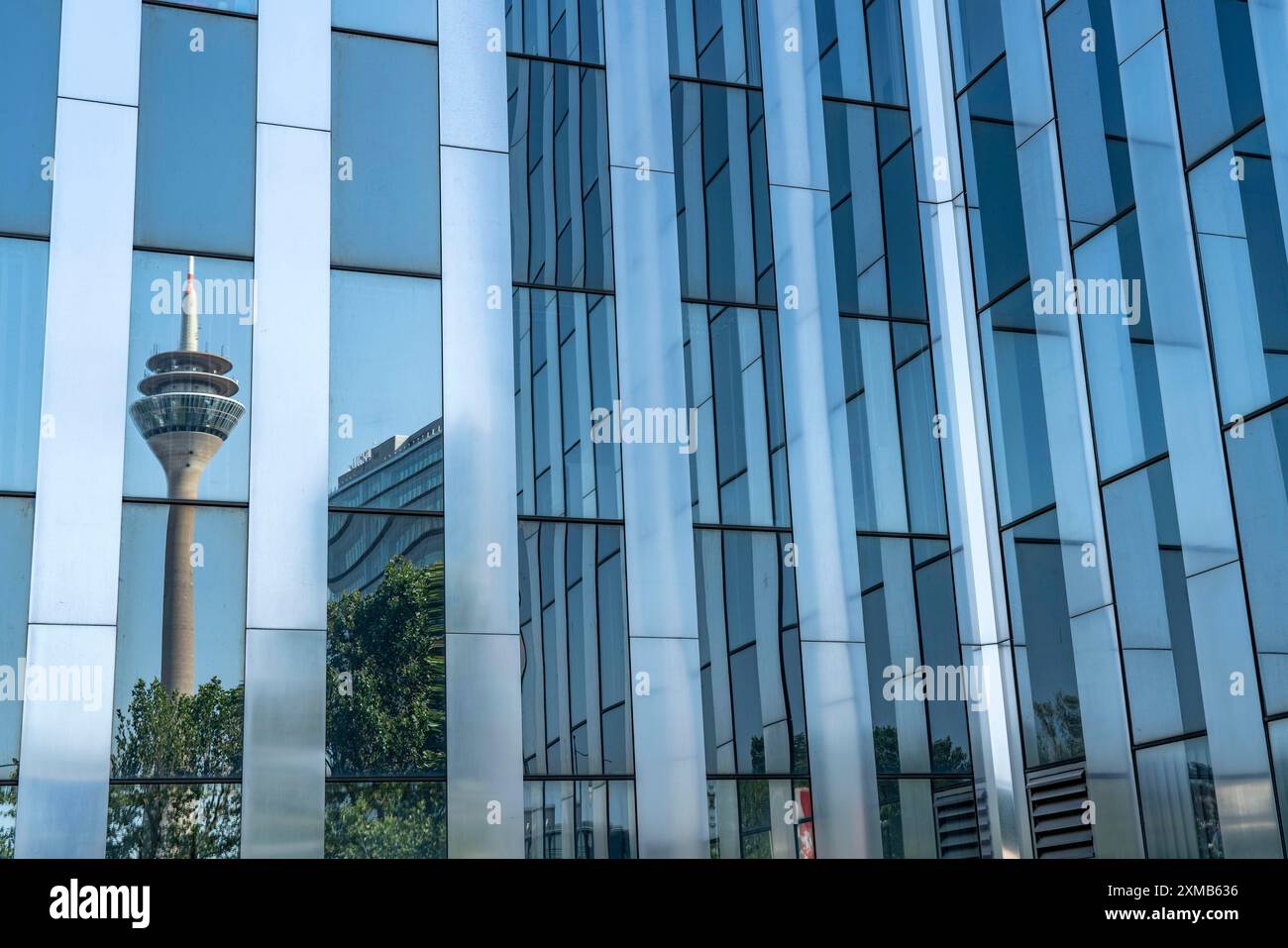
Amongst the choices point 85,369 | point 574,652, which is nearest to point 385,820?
point 574,652

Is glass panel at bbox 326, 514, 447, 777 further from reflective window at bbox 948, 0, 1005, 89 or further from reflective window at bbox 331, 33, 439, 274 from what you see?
reflective window at bbox 948, 0, 1005, 89

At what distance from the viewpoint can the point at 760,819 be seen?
50.4 feet

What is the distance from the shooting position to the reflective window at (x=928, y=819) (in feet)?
51.5

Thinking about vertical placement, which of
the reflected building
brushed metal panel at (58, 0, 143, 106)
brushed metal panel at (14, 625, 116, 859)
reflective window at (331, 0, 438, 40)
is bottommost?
brushed metal panel at (14, 625, 116, 859)

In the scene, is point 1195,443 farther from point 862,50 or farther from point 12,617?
point 12,617

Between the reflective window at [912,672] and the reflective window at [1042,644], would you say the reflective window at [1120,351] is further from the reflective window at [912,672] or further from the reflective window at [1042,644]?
the reflective window at [912,672]

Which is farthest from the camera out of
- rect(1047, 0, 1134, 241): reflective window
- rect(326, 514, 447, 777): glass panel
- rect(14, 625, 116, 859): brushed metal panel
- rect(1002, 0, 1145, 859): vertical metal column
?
rect(1047, 0, 1134, 241): reflective window

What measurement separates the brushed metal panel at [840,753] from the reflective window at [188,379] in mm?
6391

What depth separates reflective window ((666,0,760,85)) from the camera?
687 inches

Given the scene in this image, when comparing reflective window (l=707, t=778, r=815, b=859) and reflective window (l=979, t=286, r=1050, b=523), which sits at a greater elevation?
reflective window (l=979, t=286, r=1050, b=523)

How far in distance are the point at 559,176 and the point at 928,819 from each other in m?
8.20

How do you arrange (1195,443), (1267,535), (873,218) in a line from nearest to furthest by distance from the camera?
(1267,535), (1195,443), (873,218)

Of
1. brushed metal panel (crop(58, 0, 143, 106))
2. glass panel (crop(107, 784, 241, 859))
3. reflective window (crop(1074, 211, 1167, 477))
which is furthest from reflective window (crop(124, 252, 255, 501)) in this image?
reflective window (crop(1074, 211, 1167, 477))

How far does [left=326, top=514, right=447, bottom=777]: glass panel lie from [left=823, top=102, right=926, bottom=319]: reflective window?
6.12m
